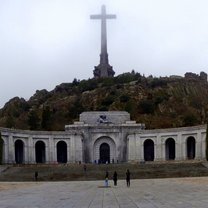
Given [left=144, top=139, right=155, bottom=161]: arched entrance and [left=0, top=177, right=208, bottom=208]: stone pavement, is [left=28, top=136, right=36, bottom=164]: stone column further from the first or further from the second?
[left=0, top=177, right=208, bottom=208]: stone pavement

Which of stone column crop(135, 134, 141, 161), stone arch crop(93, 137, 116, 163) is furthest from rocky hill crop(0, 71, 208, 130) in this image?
stone column crop(135, 134, 141, 161)

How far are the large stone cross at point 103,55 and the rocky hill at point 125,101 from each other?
6.14 feet

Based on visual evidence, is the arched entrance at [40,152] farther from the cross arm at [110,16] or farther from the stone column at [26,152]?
the cross arm at [110,16]

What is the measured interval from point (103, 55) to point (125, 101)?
1092 cm

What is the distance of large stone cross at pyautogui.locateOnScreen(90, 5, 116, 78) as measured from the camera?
310 feet

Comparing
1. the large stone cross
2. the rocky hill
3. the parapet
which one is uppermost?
the large stone cross

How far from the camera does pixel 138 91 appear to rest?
111 m

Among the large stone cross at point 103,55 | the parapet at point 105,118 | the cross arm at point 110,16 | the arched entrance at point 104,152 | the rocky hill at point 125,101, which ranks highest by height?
the cross arm at point 110,16

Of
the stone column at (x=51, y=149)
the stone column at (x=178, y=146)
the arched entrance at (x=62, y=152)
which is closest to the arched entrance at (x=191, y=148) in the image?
the stone column at (x=178, y=146)

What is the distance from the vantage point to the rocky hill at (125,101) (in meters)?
101

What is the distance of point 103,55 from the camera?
106 meters

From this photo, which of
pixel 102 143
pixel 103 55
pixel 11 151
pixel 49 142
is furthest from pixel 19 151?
pixel 103 55

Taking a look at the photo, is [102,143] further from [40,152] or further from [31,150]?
[31,150]

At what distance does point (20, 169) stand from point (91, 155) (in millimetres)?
19127
